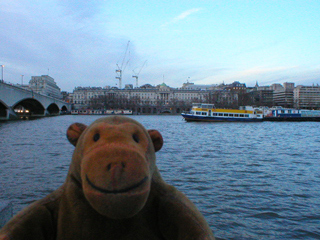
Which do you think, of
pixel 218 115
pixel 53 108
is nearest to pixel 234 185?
pixel 218 115

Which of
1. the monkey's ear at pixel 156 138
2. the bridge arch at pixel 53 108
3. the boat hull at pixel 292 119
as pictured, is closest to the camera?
the monkey's ear at pixel 156 138

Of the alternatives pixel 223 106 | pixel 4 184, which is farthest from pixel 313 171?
pixel 223 106

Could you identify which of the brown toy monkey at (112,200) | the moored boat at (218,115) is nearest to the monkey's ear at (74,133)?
the brown toy monkey at (112,200)

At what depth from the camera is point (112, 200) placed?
158 cm

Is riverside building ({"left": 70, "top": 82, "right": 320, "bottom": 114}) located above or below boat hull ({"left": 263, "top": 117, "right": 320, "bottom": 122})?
above

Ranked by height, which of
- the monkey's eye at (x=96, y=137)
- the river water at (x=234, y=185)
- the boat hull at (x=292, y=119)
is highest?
the monkey's eye at (x=96, y=137)

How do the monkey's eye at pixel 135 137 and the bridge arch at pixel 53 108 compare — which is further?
the bridge arch at pixel 53 108

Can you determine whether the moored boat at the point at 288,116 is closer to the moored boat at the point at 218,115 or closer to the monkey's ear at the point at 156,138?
the moored boat at the point at 218,115

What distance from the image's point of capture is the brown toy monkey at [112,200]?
1610 millimetres

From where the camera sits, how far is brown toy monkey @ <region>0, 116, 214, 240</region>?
1610 millimetres

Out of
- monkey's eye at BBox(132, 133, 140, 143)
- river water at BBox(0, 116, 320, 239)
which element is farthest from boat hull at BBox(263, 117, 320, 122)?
monkey's eye at BBox(132, 133, 140, 143)

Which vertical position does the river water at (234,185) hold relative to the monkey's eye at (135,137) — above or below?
below

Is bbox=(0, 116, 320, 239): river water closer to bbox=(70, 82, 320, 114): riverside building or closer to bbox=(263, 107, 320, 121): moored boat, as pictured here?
bbox=(263, 107, 320, 121): moored boat

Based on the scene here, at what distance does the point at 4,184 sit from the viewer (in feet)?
27.2
